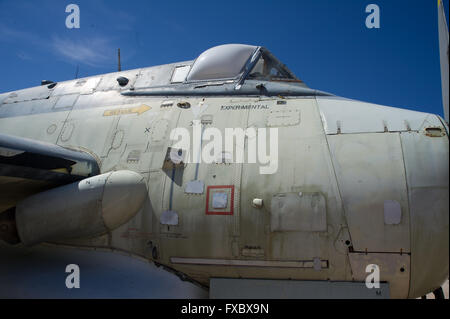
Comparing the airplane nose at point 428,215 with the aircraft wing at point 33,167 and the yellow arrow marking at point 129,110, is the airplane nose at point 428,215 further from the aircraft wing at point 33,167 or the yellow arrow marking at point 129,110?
the aircraft wing at point 33,167

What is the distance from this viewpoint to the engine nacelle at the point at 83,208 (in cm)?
492

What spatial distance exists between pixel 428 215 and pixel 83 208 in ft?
14.2

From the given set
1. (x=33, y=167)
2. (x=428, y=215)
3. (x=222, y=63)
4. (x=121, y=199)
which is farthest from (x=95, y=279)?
(x=428, y=215)

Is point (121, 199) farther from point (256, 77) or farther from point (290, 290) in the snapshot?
point (256, 77)

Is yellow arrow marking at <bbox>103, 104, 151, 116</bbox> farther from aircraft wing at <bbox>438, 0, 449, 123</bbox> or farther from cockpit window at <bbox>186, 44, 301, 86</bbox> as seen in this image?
aircraft wing at <bbox>438, 0, 449, 123</bbox>

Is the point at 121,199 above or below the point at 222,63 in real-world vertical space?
below

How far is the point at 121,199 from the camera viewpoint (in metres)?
4.91

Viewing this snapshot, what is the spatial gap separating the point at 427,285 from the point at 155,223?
3455 mm

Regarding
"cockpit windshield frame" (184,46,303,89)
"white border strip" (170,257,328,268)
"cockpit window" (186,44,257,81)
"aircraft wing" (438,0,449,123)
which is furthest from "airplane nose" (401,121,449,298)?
"cockpit window" (186,44,257,81)

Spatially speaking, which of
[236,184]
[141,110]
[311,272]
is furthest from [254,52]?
[311,272]

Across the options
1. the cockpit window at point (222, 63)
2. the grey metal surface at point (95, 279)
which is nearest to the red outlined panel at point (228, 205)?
the grey metal surface at point (95, 279)

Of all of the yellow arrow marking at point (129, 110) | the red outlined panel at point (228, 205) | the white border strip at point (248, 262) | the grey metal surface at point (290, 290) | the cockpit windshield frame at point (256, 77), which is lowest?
the grey metal surface at point (290, 290)

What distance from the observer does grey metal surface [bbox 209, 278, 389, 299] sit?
424 centimetres
